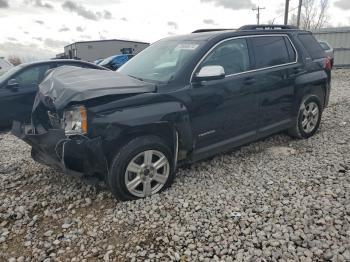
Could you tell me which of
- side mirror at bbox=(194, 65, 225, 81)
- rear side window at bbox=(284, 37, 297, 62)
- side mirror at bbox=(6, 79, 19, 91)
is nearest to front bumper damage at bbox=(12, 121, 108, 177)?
side mirror at bbox=(194, 65, 225, 81)

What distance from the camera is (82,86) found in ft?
10.4

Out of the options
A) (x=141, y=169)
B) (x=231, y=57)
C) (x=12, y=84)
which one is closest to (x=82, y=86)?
(x=141, y=169)

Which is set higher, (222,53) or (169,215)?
(222,53)

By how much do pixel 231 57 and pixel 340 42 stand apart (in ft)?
63.0

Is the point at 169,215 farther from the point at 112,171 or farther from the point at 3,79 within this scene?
the point at 3,79

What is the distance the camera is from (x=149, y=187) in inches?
138

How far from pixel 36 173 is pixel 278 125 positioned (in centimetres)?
366

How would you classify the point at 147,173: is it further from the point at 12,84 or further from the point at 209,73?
the point at 12,84

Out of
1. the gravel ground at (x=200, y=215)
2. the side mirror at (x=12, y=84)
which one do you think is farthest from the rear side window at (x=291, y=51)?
the side mirror at (x=12, y=84)

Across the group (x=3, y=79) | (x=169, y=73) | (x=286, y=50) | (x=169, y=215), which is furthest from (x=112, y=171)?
(x=3, y=79)

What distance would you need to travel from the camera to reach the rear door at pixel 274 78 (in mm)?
4340

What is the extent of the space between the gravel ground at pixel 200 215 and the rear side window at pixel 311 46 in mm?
1739

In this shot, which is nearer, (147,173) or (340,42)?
(147,173)

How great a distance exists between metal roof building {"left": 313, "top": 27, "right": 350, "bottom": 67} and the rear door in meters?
17.5
